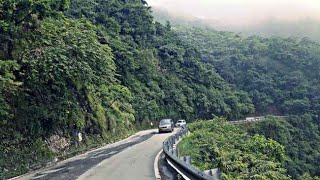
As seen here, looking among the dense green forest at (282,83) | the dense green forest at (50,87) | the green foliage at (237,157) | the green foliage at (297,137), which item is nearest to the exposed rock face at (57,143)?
the dense green forest at (50,87)

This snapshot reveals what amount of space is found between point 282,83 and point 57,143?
84.3m

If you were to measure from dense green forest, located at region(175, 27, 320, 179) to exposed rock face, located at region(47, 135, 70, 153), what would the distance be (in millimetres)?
40849

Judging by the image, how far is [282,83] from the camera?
3856 inches

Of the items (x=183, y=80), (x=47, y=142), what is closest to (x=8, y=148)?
(x=47, y=142)

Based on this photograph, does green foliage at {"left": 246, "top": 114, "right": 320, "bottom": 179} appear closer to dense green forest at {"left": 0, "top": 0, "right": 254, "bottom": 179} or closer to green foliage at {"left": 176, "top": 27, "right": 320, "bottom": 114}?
green foliage at {"left": 176, "top": 27, "right": 320, "bottom": 114}

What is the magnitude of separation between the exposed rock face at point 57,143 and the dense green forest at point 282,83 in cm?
4085

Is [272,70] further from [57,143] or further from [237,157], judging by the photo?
[57,143]

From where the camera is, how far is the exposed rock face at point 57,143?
22484 millimetres

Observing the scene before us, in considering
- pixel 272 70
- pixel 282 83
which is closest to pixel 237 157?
pixel 282 83

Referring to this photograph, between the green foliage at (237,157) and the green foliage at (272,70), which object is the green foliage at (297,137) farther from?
the green foliage at (237,157)

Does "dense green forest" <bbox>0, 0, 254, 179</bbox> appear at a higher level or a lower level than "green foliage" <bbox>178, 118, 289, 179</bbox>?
higher

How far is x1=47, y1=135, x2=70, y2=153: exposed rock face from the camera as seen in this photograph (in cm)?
2248

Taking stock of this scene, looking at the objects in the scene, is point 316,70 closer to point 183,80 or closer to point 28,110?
point 183,80

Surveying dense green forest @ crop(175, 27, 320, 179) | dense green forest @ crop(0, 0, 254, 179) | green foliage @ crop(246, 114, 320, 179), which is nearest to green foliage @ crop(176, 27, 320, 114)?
dense green forest @ crop(175, 27, 320, 179)
